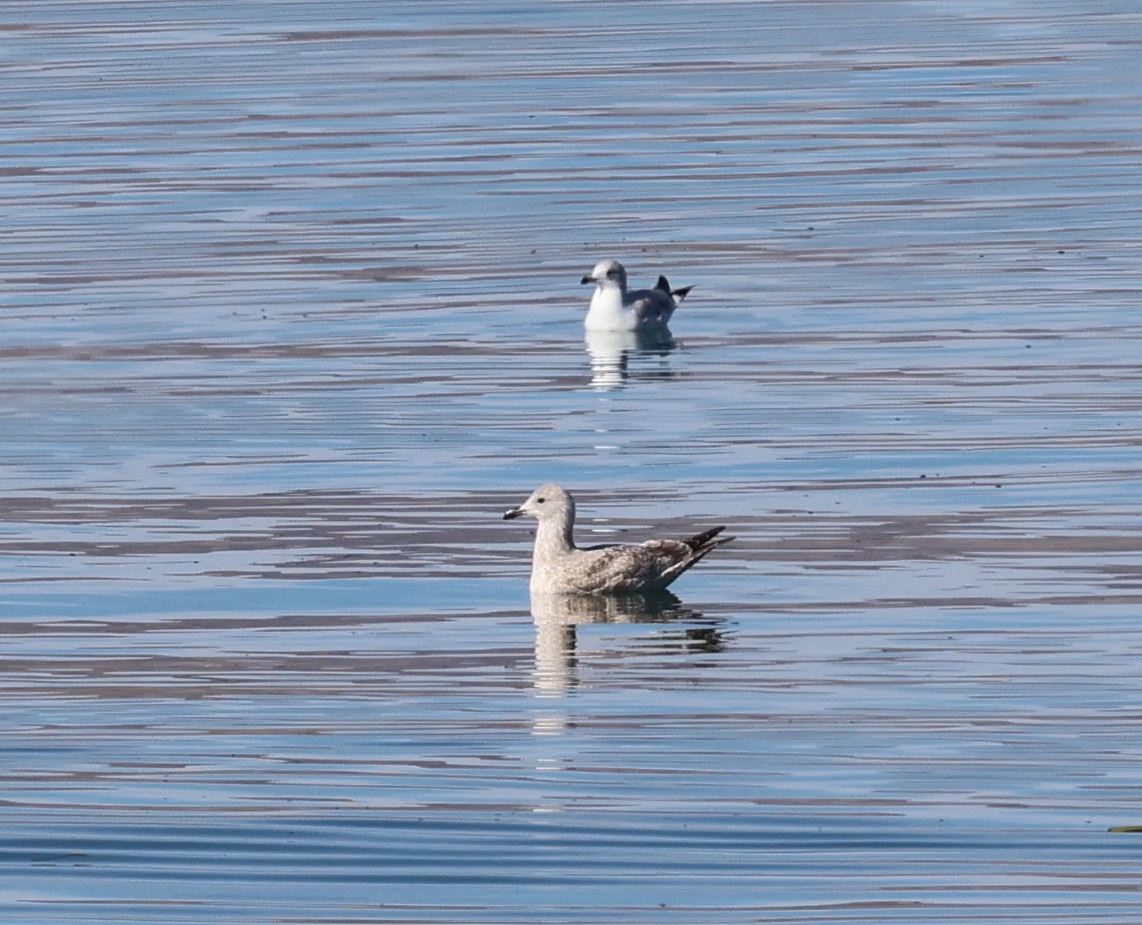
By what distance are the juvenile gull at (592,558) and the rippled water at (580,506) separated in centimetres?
17

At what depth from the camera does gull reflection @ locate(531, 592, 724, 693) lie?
12625 mm

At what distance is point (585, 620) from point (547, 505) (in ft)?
2.71

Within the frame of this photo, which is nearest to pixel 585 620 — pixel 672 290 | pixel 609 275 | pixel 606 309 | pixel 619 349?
pixel 619 349

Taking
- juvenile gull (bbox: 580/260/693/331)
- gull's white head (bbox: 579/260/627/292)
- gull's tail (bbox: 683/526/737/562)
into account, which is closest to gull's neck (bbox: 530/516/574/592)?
gull's tail (bbox: 683/526/737/562)

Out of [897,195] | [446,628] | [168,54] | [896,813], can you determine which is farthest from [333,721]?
[168,54]

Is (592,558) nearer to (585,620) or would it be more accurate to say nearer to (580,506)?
(585,620)

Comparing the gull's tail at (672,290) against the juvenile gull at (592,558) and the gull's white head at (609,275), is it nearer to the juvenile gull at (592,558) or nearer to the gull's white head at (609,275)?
the gull's white head at (609,275)

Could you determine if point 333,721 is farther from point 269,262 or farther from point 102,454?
point 269,262

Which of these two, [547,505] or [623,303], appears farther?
[623,303]

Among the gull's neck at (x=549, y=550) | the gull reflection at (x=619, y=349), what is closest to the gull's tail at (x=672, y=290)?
the gull reflection at (x=619, y=349)

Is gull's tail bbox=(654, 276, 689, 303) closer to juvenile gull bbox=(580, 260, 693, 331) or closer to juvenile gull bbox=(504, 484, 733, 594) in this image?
juvenile gull bbox=(580, 260, 693, 331)

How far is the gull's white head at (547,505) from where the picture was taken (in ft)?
47.1

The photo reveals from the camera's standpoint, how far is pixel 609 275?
73.2ft

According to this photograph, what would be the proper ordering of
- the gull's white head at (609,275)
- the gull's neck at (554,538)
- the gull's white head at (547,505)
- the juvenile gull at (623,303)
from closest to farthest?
the gull's neck at (554,538) < the gull's white head at (547,505) < the juvenile gull at (623,303) < the gull's white head at (609,275)
